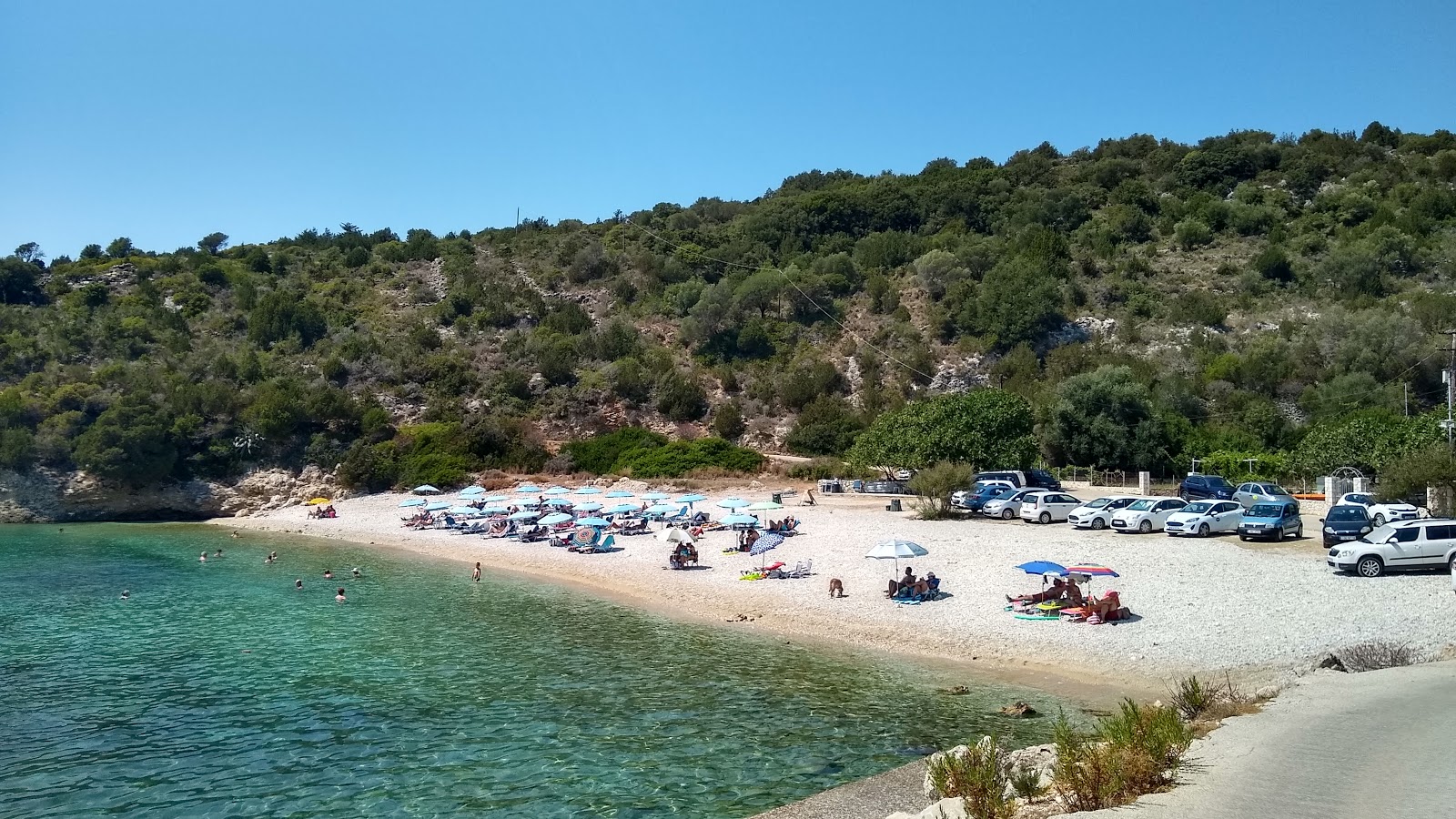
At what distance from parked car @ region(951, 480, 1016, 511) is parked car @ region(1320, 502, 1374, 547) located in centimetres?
1311

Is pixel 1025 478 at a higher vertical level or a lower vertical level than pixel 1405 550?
higher

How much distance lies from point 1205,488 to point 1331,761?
3250cm

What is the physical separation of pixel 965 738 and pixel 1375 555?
15.0m

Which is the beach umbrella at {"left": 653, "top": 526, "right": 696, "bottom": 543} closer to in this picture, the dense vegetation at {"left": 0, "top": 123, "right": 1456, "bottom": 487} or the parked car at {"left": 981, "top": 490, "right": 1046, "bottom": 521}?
the parked car at {"left": 981, "top": 490, "right": 1046, "bottom": 521}

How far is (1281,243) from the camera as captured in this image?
269 ft

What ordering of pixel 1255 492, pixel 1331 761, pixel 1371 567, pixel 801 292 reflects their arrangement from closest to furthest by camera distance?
1. pixel 1331 761
2. pixel 1371 567
3. pixel 1255 492
4. pixel 801 292

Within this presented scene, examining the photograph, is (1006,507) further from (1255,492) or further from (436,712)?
(436,712)

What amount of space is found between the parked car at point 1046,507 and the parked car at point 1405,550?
12592mm

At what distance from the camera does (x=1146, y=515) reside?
3244 cm

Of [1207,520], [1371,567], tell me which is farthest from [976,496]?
[1371,567]

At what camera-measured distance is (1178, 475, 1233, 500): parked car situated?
38719 millimetres

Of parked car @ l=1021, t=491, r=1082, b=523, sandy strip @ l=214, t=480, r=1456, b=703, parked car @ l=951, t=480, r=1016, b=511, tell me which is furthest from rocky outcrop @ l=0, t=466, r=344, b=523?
parked car @ l=1021, t=491, r=1082, b=523

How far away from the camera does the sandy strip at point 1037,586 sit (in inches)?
706

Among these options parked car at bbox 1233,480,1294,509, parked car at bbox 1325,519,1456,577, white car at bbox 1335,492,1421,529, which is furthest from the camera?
parked car at bbox 1233,480,1294,509
